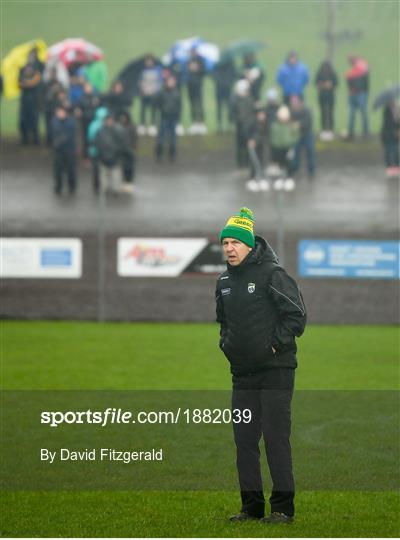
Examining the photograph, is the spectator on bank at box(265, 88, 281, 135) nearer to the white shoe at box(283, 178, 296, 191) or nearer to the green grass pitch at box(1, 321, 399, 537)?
the white shoe at box(283, 178, 296, 191)

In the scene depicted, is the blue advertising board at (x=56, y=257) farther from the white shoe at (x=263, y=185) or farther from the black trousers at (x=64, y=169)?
the white shoe at (x=263, y=185)

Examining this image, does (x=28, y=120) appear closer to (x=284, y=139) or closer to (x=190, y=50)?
(x=190, y=50)

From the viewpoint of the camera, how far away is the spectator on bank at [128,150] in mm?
22812

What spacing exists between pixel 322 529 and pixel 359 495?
3.58 feet

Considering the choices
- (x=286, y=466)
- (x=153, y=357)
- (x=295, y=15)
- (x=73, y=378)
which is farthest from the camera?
→ (x=295, y=15)

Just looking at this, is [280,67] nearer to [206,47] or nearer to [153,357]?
[206,47]

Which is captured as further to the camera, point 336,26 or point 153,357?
point 336,26

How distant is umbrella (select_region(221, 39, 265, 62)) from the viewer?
22562mm

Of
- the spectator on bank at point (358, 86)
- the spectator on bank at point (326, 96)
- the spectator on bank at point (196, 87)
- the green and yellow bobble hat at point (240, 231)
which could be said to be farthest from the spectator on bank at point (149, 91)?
the green and yellow bobble hat at point (240, 231)

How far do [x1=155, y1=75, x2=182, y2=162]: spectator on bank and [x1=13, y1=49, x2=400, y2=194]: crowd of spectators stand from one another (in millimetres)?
17

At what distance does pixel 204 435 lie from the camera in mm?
10711

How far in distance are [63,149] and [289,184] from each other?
3.91 metres

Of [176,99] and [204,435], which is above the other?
[176,99]

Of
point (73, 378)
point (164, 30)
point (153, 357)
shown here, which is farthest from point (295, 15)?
point (73, 378)
